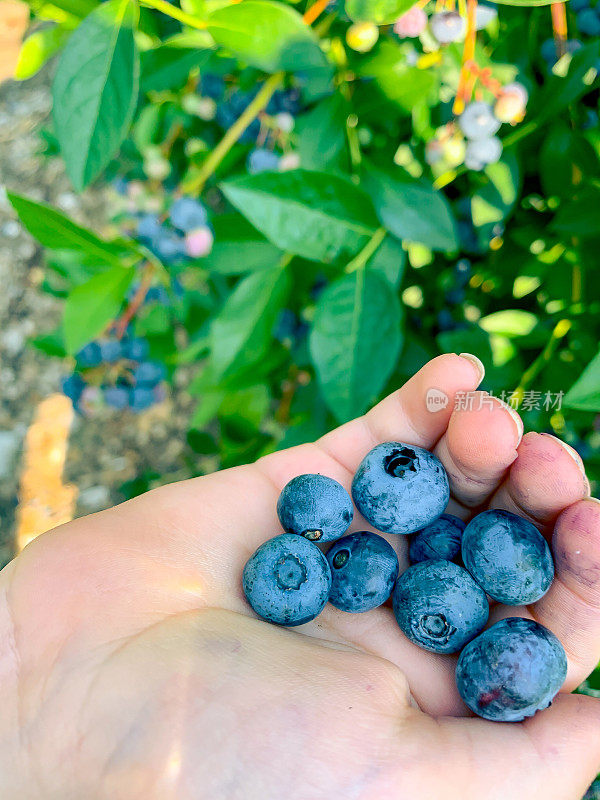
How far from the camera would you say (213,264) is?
144cm

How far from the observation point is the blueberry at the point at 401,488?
1.11 metres

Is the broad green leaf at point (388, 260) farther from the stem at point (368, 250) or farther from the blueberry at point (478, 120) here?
the blueberry at point (478, 120)

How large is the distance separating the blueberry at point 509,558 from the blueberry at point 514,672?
0.06m

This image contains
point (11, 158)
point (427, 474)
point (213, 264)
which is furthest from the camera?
A: point (11, 158)

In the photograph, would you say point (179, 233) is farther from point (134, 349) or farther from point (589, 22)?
point (589, 22)

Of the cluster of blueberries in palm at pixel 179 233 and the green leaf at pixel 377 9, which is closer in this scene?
the green leaf at pixel 377 9

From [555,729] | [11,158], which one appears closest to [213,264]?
[555,729]

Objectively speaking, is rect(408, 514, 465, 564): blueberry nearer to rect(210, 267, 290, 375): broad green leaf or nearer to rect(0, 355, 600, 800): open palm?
rect(0, 355, 600, 800): open palm

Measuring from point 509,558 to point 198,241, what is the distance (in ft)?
2.77

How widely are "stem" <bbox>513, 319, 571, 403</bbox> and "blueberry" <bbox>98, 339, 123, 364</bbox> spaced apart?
33.4 inches

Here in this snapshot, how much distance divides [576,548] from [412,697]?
1.12ft

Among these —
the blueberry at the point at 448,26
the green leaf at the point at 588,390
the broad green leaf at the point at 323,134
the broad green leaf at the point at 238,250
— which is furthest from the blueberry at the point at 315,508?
the blueberry at the point at 448,26

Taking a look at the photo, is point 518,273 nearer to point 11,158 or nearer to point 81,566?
point 81,566

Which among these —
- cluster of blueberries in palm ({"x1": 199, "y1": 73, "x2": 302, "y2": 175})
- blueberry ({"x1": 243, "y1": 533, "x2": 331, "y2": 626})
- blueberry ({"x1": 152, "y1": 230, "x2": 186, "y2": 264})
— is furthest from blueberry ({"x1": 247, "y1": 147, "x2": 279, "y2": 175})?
blueberry ({"x1": 243, "y1": 533, "x2": 331, "y2": 626})
